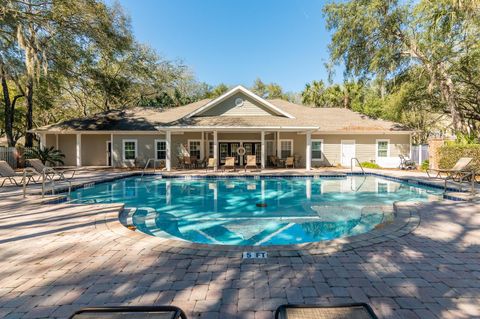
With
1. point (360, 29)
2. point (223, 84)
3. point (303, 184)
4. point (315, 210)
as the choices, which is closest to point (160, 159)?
point (303, 184)

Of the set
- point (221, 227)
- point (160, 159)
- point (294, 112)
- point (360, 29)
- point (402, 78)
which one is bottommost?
point (221, 227)

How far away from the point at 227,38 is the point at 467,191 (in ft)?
91.5

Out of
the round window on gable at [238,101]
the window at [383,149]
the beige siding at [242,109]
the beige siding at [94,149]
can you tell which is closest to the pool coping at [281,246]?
the beige siding at [242,109]

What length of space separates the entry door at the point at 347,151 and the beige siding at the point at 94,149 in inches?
710

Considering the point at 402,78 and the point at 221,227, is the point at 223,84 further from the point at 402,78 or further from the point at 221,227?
the point at 221,227

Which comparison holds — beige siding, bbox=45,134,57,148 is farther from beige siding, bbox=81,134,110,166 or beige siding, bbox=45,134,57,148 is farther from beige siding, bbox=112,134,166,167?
beige siding, bbox=112,134,166,167

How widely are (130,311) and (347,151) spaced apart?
20574mm

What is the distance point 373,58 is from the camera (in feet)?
59.7

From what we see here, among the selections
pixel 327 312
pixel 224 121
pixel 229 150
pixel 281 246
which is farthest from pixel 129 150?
pixel 327 312

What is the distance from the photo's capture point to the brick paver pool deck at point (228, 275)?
2.68m

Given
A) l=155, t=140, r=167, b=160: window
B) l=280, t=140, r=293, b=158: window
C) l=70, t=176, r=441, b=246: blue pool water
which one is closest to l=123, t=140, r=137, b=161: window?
l=155, t=140, r=167, b=160: window

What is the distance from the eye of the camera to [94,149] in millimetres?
20328

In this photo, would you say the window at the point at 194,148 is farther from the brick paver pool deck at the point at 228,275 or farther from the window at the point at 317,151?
the brick paver pool deck at the point at 228,275

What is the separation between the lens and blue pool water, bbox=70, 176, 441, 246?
6160 mm
